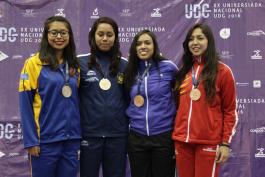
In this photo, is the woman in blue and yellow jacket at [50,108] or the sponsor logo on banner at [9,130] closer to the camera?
the woman in blue and yellow jacket at [50,108]

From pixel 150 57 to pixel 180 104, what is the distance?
44 cm

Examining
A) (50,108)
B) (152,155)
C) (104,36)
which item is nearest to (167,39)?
(104,36)

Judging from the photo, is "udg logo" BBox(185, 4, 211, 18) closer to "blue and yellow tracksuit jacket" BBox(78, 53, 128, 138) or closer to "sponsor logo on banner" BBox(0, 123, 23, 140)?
"blue and yellow tracksuit jacket" BBox(78, 53, 128, 138)

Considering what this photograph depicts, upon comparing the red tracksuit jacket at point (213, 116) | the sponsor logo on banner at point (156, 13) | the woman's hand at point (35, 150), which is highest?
the sponsor logo on banner at point (156, 13)

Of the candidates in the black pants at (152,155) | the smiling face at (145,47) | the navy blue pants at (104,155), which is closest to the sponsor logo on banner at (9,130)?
the navy blue pants at (104,155)

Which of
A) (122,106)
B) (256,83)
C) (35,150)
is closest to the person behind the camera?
(35,150)

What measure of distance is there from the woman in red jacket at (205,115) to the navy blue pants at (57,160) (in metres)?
0.73

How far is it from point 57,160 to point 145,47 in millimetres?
1030

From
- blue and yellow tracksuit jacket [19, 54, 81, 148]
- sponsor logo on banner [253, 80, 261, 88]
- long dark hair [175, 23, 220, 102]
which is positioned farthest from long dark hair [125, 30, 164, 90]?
sponsor logo on banner [253, 80, 261, 88]

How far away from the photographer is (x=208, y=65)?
102 inches

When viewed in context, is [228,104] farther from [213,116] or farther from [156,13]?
[156,13]

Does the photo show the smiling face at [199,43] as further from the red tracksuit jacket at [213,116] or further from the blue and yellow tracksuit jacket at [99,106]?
the blue and yellow tracksuit jacket at [99,106]

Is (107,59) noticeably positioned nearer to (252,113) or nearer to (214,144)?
(214,144)

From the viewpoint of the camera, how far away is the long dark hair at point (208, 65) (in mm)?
2518
